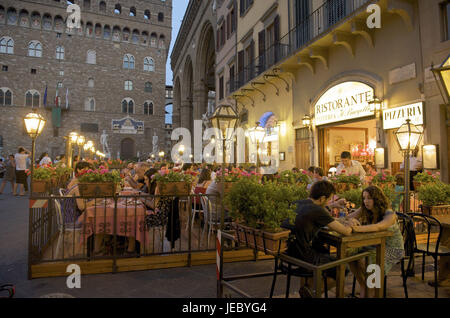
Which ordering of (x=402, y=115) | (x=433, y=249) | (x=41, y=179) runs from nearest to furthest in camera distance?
(x=433, y=249)
(x=41, y=179)
(x=402, y=115)

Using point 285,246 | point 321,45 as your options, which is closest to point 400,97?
point 321,45

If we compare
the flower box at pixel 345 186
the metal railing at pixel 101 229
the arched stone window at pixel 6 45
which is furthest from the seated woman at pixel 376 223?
the arched stone window at pixel 6 45

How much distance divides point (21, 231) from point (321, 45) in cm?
956

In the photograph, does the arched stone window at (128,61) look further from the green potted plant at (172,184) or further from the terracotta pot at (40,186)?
the green potted plant at (172,184)

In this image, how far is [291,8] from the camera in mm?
11633

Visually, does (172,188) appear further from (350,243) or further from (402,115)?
(402,115)

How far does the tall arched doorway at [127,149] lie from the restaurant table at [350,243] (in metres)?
38.5

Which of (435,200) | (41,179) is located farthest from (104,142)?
(435,200)

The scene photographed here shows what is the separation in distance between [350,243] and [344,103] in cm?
769

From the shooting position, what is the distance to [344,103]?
9.36 m

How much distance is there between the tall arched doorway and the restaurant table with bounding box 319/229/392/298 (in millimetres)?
38463

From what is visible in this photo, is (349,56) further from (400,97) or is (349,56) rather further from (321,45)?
(400,97)

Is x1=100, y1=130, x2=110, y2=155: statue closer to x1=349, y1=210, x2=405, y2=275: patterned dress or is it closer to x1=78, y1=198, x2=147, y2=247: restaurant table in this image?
x1=78, y1=198, x2=147, y2=247: restaurant table

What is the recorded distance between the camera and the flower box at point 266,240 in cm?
244
